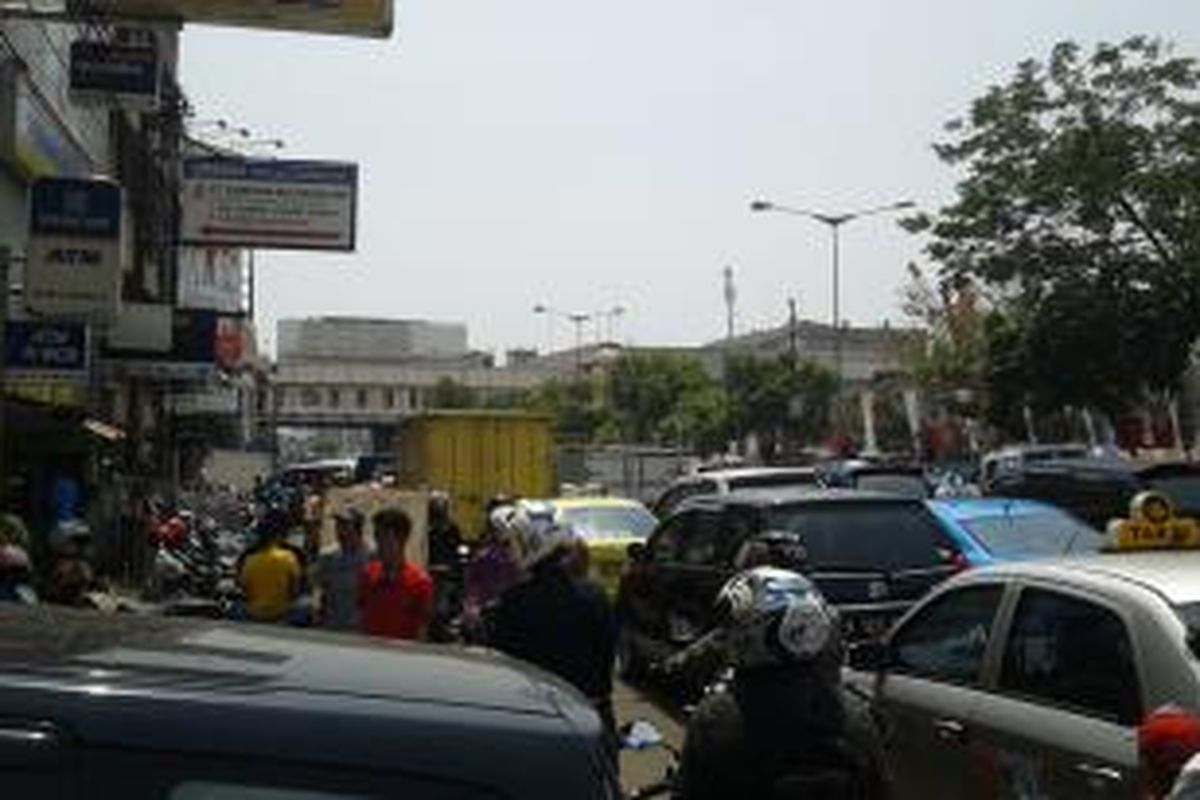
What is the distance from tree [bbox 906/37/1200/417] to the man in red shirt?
35889mm

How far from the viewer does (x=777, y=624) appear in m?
5.51

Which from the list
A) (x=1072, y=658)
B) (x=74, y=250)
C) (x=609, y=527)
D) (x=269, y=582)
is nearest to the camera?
(x=1072, y=658)

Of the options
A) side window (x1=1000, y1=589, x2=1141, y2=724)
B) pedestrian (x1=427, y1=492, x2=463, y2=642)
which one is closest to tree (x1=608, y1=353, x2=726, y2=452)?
pedestrian (x1=427, y1=492, x2=463, y2=642)

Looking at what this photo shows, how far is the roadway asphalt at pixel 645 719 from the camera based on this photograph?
12.8 meters

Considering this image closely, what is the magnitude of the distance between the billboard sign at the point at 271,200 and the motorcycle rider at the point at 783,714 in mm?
31807

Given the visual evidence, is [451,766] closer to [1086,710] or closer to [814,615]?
[814,615]

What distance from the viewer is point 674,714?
17.6 m

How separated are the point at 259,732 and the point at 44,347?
51.7 feet

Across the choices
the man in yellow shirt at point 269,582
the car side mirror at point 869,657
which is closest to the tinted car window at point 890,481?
the man in yellow shirt at point 269,582

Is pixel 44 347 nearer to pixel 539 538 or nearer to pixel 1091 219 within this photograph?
pixel 539 538

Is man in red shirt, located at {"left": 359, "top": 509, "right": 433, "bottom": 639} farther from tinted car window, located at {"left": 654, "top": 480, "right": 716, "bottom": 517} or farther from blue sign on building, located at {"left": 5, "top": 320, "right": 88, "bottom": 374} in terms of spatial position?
tinted car window, located at {"left": 654, "top": 480, "right": 716, "bottom": 517}

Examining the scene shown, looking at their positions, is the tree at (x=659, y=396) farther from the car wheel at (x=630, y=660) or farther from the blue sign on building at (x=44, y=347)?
the blue sign on building at (x=44, y=347)

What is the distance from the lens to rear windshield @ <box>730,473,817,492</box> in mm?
22234

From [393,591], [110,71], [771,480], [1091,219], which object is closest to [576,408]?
[1091,219]
